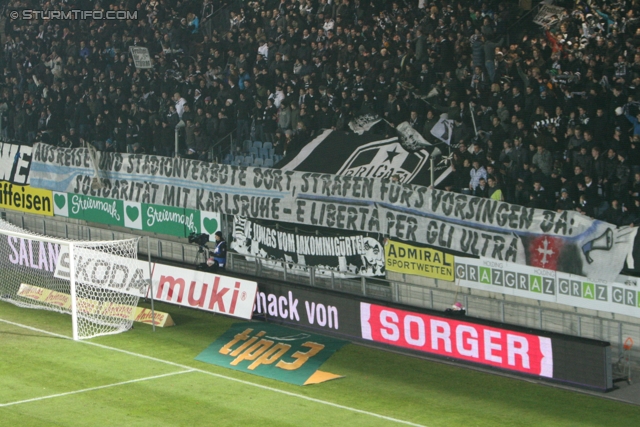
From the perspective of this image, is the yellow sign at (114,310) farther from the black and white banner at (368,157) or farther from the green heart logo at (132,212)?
the black and white banner at (368,157)

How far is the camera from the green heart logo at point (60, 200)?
2894 cm

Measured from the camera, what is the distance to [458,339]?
18.3m

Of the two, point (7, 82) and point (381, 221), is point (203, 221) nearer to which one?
point (381, 221)

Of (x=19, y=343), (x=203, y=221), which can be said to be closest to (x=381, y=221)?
(x=203, y=221)

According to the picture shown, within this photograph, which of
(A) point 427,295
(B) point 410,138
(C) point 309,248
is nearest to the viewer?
(A) point 427,295

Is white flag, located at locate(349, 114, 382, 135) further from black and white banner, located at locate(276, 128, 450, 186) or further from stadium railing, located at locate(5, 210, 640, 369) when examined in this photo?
stadium railing, located at locate(5, 210, 640, 369)

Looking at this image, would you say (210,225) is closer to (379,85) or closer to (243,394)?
(379,85)

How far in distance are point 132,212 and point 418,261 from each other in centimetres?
972

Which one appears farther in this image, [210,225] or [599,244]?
[210,225]

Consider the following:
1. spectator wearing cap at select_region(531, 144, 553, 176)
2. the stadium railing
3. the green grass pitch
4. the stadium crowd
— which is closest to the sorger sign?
the green grass pitch

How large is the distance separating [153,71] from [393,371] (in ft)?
52.5

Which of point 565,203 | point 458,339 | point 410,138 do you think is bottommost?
point 458,339

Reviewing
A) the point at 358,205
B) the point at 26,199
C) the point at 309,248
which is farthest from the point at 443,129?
the point at 26,199

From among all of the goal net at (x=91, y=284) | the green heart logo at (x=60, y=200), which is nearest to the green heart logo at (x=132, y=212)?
the green heart logo at (x=60, y=200)
